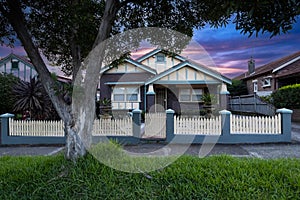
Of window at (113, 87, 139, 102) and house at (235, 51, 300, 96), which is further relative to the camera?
house at (235, 51, 300, 96)

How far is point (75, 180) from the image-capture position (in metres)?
3.92

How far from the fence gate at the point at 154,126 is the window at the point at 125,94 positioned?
299 inches

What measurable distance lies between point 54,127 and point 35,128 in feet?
2.57

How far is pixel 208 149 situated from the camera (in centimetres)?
786

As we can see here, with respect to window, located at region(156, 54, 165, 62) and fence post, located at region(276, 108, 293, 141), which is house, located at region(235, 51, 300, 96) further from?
fence post, located at region(276, 108, 293, 141)

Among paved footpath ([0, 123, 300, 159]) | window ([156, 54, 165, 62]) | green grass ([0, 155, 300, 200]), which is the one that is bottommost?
paved footpath ([0, 123, 300, 159])

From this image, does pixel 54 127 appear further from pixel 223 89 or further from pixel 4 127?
pixel 223 89

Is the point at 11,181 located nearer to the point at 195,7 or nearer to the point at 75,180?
the point at 75,180

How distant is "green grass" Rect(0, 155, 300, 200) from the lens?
143 inches

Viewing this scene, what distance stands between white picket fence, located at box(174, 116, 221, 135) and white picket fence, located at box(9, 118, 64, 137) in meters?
4.57

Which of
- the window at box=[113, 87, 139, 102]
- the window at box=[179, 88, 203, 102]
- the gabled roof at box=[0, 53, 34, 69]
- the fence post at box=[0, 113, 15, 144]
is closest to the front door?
the window at box=[179, 88, 203, 102]

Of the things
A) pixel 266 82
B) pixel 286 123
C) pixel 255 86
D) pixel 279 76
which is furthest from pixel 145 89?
pixel 255 86

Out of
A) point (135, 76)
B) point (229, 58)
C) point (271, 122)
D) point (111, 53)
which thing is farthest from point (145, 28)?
point (135, 76)

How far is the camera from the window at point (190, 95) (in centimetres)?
1756
